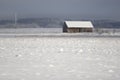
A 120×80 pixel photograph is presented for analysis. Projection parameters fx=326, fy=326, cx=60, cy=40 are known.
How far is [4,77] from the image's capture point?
24.1ft

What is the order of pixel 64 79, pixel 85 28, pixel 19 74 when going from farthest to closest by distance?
pixel 85 28 < pixel 19 74 < pixel 64 79

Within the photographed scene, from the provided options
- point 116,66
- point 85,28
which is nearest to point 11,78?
point 116,66

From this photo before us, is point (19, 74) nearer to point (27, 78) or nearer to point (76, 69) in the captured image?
point (27, 78)

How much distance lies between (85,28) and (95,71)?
1983 inches

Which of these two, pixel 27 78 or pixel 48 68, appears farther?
pixel 48 68

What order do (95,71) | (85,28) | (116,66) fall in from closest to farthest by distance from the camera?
(95,71), (116,66), (85,28)

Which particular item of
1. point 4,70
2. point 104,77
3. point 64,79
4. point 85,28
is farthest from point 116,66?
point 85,28

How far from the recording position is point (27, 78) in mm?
7234

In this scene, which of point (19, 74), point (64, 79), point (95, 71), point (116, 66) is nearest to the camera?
point (64, 79)

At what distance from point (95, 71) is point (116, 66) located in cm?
118

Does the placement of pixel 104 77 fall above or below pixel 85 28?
above

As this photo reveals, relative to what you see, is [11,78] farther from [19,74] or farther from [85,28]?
[85,28]

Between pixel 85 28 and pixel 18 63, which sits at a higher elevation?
pixel 18 63

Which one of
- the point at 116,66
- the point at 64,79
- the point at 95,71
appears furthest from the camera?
the point at 116,66
